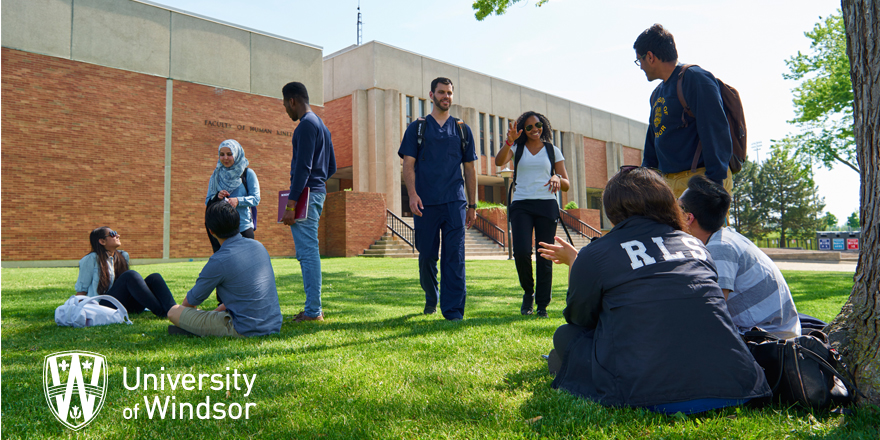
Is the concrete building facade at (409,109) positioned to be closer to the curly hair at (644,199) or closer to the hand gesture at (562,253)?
the hand gesture at (562,253)

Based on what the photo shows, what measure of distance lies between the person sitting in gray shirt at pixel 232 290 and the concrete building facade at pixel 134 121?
17.0 meters

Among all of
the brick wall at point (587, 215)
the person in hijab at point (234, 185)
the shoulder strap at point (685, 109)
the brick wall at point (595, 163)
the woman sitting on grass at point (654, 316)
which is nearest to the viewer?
the woman sitting on grass at point (654, 316)

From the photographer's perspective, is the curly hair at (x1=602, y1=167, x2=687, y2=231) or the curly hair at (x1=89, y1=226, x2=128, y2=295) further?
the curly hair at (x1=89, y1=226, x2=128, y2=295)

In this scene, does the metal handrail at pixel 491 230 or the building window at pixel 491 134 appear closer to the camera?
the metal handrail at pixel 491 230

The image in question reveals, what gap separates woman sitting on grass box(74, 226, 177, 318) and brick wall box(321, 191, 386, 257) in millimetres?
15801

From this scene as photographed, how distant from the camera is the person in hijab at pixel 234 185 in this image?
5.16m

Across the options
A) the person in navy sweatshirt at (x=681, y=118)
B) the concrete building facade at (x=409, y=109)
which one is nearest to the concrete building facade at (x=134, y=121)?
the concrete building facade at (x=409, y=109)

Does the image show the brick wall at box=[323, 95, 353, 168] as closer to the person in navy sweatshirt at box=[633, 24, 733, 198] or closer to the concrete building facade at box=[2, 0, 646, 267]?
the concrete building facade at box=[2, 0, 646, 267]

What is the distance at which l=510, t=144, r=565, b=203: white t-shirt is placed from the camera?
477 cm

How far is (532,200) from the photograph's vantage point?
4.78m

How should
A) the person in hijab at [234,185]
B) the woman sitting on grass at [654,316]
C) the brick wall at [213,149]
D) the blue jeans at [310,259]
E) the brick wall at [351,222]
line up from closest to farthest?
the woman sitting on grass at [654,316] < the blue jeans at [310,259] < the person in hijab at [234,185] < the brick wall at [213,149] < the brick wall at [351,222]

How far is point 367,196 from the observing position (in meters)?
21.8

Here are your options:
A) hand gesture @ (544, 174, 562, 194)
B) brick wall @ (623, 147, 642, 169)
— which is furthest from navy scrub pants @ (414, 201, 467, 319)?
brick wall @ (623, 147, 642, 169)

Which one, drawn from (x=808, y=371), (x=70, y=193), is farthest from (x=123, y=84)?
(x=808, y=371)
